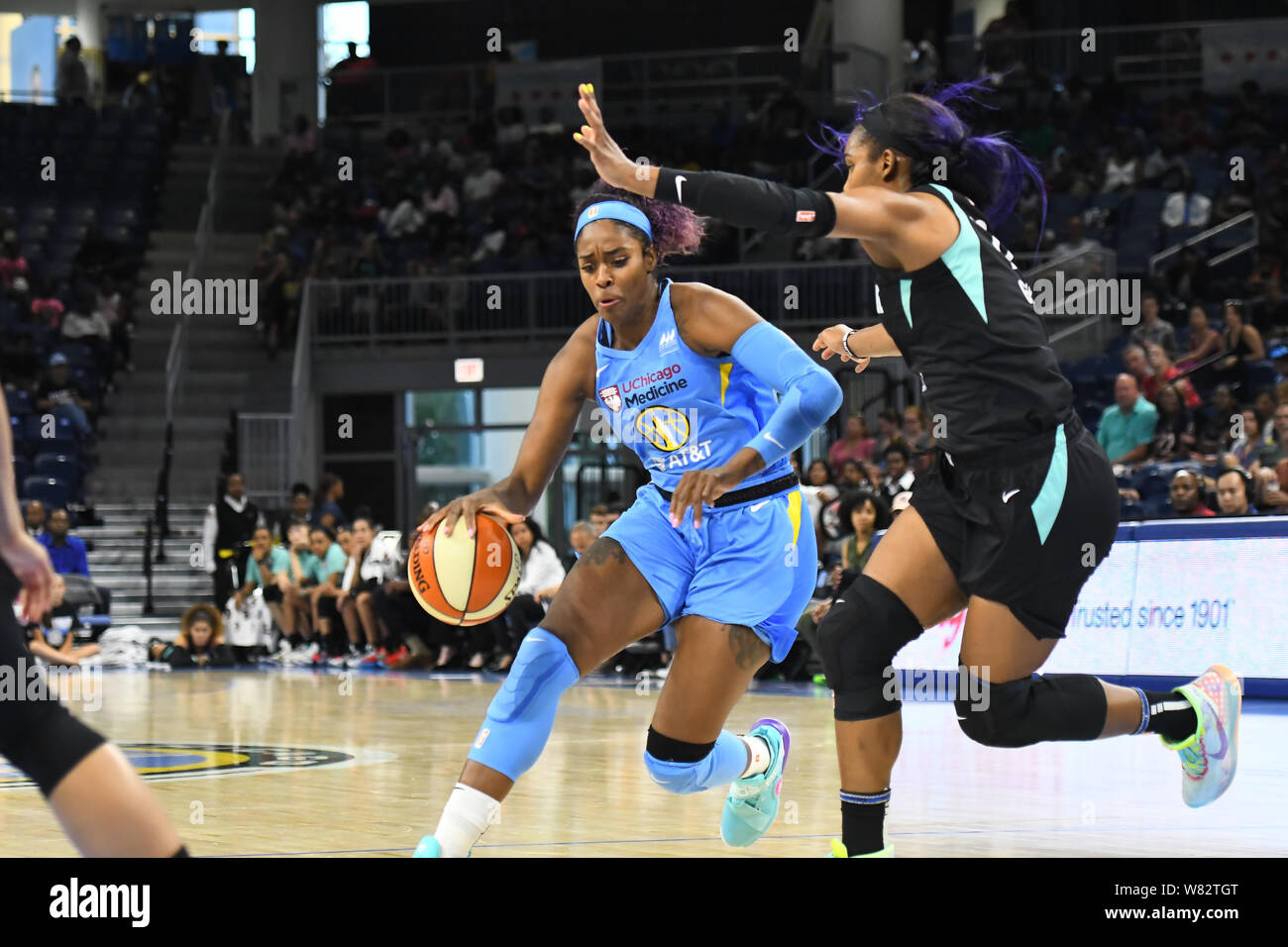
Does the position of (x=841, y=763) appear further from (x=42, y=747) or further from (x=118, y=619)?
(x=118, y=619)

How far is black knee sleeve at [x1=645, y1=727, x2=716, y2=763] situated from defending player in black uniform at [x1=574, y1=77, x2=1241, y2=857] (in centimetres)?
53

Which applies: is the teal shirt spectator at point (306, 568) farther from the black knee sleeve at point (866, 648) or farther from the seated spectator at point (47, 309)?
the black knee sleeve at point (866, 648)

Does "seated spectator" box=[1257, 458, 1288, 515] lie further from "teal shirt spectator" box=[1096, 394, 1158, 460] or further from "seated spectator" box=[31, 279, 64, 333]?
"seated spectator" box=[31, 279, 64, 333]

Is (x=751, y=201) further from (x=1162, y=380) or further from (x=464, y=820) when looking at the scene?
(x=1162, y=380)

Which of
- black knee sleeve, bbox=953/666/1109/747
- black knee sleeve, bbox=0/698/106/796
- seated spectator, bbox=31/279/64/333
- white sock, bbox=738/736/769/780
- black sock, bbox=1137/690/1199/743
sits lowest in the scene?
white sock, bbox=738/736/769/780

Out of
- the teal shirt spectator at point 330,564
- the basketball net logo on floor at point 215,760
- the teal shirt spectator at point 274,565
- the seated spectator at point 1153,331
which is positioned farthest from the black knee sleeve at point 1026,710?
the teal shirt spectator at point 274,565

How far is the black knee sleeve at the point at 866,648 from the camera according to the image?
4.05m

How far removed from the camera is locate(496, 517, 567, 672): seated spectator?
14.1 meters

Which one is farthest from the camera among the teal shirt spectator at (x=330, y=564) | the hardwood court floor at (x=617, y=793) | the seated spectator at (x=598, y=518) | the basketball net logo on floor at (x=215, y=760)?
the teal shirt spectator at (x=330, y=564)

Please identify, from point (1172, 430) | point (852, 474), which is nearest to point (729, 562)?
point (852, 474)

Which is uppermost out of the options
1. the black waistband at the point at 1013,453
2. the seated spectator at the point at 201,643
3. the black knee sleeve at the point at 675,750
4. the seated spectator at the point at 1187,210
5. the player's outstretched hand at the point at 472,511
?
the seated spectator at the point at 1187,210

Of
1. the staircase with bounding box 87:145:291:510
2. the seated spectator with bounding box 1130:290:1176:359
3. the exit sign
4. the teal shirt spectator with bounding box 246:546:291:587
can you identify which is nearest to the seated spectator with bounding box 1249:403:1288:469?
the seated spectator with bounding box 1130:290:1176:359

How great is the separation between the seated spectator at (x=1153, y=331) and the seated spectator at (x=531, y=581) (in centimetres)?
548

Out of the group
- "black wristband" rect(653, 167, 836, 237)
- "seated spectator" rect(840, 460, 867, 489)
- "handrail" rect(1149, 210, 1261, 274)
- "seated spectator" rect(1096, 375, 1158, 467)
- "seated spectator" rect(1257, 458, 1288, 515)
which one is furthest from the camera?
"handrail" rect(1149, 210, 1261, 274)
